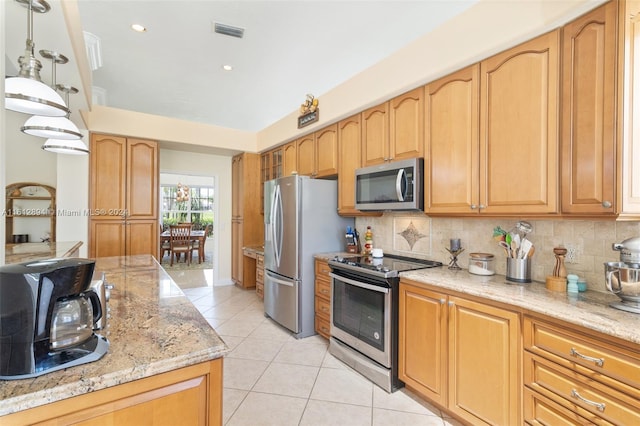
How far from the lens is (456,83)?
6.82 feet

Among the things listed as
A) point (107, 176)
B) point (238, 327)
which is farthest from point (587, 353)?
point (107, 176)

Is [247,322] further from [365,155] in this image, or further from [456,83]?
[456,83]

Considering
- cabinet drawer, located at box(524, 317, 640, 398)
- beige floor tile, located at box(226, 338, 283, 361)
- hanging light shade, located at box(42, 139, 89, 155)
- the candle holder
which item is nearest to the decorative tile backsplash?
the candle holder

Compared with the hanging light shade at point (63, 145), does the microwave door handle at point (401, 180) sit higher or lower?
lower

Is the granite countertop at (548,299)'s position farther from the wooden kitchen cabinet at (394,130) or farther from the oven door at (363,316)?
the wooden kitchen cabinet at (394,130)

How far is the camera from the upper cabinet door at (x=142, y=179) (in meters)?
4.00

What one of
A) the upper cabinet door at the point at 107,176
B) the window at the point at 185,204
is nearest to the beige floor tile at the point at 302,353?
the upper cabinet door at the point at 107,176

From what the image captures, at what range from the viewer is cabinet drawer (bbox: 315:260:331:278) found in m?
2.94

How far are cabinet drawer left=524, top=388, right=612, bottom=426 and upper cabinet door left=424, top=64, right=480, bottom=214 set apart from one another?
1.08m

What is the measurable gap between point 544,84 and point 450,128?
577 millimetres

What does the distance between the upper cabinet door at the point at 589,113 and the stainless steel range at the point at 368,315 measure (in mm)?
1117

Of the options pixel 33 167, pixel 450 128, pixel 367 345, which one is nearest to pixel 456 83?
pixel 450 128

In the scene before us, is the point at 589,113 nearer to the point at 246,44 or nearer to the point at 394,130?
the point at 394,130

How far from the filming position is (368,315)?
91.5 inches
